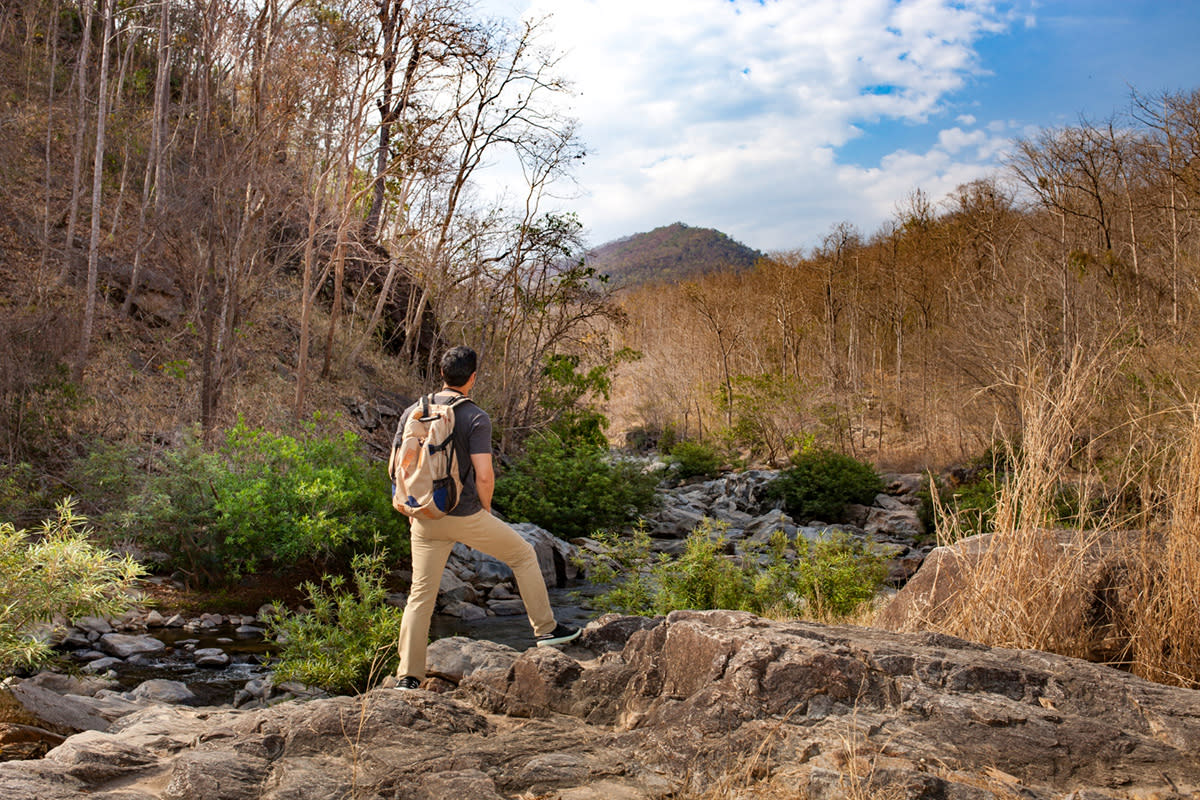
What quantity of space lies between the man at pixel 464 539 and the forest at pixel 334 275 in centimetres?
501

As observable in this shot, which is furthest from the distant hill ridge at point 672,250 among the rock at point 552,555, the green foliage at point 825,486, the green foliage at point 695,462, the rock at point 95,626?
the rock at point 95,626

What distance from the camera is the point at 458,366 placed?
459cm

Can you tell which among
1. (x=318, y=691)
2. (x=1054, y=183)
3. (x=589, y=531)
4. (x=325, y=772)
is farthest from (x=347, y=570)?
(x=1054, y=183)

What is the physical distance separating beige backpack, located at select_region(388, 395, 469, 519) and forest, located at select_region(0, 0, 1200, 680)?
5.04 meters

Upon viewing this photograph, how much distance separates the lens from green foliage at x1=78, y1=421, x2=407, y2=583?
28.1 feet

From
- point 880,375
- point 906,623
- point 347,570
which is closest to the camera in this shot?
point 906,623

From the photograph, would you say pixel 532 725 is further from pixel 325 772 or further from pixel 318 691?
pixel 318 691

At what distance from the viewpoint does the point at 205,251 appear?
12.7 metres

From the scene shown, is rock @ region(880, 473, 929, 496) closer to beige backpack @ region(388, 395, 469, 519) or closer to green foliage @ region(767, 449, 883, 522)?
green foliage @ region(767, 449, 883, 522)

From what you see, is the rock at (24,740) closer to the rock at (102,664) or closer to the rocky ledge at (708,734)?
the rocky ledge at (708,734)

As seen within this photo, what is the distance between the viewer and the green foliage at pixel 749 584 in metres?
6.89

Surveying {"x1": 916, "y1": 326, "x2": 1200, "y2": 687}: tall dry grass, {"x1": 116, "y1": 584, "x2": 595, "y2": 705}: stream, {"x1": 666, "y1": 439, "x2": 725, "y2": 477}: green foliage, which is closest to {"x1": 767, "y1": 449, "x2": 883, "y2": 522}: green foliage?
{"x1": 666, "y1": 439, "x2": 725, "y2": 477}: green foliage

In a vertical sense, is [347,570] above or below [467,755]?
below

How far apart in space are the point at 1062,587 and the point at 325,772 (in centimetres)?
354
